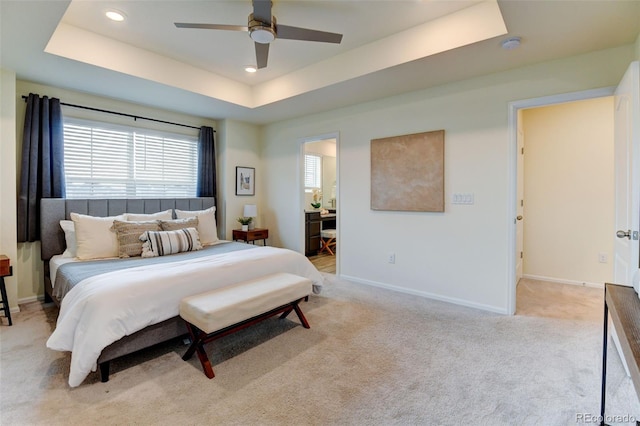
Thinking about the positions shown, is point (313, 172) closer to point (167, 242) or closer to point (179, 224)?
point (179, 224)

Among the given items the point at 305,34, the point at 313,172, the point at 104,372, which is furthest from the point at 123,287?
the point at 313,172

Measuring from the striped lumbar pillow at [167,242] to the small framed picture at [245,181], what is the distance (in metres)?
1.76

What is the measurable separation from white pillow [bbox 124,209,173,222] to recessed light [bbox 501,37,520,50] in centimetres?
393

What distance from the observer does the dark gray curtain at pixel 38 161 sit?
3.24 metres

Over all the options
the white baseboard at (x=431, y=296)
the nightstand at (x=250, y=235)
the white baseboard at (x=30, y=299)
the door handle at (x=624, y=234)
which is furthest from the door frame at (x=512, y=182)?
the white baseboard at (x=30, y=299)

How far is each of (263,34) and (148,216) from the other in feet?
8.37

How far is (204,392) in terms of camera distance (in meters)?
1.87

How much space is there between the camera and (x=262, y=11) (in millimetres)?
2123

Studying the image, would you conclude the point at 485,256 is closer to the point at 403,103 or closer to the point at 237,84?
the point at 403,103

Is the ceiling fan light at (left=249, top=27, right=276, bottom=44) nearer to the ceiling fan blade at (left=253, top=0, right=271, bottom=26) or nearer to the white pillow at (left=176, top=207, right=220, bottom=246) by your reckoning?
the ceiling fan blade at (left=253, top=0, right=271, bottom=26)

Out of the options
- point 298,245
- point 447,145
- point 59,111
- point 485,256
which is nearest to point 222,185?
point 298,245

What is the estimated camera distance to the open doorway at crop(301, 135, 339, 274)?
19.6 ft

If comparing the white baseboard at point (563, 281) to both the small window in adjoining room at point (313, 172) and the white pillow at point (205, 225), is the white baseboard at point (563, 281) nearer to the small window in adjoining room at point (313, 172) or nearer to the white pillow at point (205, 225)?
the small window in adjoining room at point (313, 172)

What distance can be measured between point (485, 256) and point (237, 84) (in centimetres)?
369
